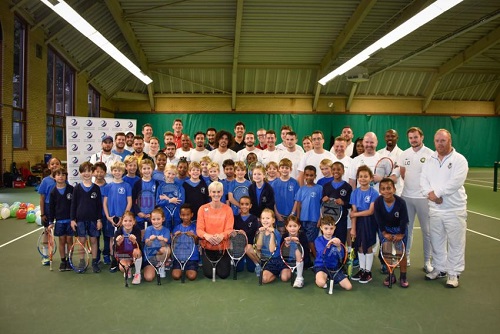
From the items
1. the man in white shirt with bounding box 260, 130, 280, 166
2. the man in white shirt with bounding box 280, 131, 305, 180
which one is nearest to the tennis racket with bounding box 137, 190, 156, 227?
the man in white shirt with bounding box 260, 130, 280, 166

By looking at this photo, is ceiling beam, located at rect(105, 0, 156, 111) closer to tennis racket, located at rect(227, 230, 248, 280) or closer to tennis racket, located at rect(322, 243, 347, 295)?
tennis racket, located at rect(227, 230, 248, 280)

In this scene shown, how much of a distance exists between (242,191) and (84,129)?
7.77 meters

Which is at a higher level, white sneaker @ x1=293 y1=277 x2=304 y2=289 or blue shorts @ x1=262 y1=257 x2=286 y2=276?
blue shorts @ x1=262 y1=257 x2=286 y2=276

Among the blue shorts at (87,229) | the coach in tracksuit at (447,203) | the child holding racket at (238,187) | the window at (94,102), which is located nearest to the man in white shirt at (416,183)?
the coach in tracksuit at (447,203)

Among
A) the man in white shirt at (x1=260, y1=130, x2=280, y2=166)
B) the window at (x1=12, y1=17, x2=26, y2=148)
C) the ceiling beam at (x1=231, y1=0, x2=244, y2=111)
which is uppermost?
the ceiling beam at (x1=231, y1=0, x2=244, y2=111)

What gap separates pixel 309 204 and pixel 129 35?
47.4 ft

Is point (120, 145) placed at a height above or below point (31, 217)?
above

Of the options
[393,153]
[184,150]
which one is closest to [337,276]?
[393,153]

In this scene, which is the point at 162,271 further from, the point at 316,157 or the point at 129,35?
the point at 129,35

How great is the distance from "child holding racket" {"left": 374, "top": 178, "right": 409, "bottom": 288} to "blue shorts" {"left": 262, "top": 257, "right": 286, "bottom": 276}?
57.5 inches

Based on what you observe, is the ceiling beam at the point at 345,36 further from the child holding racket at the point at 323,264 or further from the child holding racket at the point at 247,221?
the child holding racket at the point at 323,264

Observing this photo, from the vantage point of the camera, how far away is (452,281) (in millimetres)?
5207

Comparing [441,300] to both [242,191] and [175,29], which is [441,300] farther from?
[175,29]

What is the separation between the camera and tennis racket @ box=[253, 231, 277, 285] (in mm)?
5195
